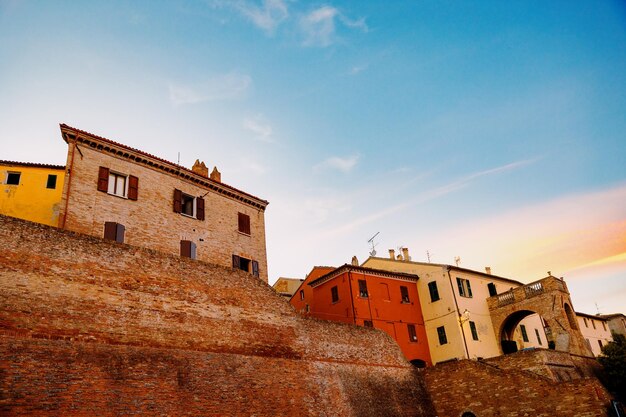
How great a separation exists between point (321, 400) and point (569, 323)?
1940 centimetres

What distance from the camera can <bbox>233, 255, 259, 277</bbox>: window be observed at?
26.1 meters

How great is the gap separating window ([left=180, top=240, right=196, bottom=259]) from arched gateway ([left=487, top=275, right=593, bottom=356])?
2280 centimetres

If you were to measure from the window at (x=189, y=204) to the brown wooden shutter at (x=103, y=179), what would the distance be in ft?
12.2

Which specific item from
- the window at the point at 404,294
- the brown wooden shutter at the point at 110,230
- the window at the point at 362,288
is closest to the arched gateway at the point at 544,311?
the window at the point at 404,294

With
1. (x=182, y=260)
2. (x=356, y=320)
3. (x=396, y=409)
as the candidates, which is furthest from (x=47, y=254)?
(x=356, y=320)

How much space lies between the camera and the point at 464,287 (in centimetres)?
3372

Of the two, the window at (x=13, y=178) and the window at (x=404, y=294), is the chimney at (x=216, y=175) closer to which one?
the window at (x=13, y=178)

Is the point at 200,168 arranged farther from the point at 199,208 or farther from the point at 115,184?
the point at 115,184

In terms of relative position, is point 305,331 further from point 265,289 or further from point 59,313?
point 59,313

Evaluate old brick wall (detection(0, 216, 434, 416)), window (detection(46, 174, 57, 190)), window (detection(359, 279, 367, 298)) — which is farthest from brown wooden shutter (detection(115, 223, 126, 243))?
window (detection(359, 279, 367, 298))

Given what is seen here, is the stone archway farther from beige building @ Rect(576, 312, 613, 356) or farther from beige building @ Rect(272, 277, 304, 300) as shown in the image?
beige building @ Rect(272, 277, 304, 300)

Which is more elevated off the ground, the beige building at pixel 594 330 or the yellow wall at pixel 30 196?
the yellow wall at pixel 30 196

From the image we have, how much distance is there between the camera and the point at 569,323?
30016 mm

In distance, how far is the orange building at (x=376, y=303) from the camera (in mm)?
30531
